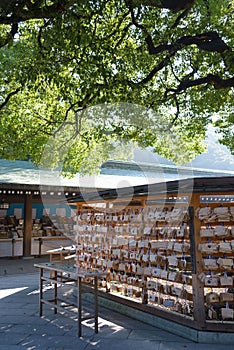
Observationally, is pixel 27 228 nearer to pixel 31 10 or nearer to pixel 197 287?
pixel 197 287

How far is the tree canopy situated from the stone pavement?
4582mm

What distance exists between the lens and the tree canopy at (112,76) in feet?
19.9

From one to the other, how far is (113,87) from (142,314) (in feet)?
15.8

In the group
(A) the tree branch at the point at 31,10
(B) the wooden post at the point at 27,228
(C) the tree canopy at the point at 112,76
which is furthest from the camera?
(B) the wooden post at the point at 27,228

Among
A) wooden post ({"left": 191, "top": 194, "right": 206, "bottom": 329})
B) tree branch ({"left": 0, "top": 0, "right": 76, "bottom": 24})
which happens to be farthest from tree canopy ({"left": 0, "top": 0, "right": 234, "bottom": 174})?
wooden post ({"left": 191, "top": 194, "right": 206, "bottom": 329})

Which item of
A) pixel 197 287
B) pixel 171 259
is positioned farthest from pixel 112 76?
pixel 197 287

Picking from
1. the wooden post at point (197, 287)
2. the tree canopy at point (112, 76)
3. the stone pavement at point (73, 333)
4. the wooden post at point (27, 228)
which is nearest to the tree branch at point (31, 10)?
the tree canopy at point (112, 76)

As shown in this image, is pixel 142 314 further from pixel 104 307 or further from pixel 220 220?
pixel 220 220

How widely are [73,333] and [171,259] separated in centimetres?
216

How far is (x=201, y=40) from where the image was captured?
764 cm

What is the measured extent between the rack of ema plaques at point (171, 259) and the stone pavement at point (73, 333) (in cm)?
39

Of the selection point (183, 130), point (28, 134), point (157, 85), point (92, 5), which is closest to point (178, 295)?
point (92, 5)

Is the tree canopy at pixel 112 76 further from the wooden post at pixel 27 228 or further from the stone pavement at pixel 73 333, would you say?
the stone pavement at pixel 73 333

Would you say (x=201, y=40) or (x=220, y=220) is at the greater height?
(x=201, y=40)
